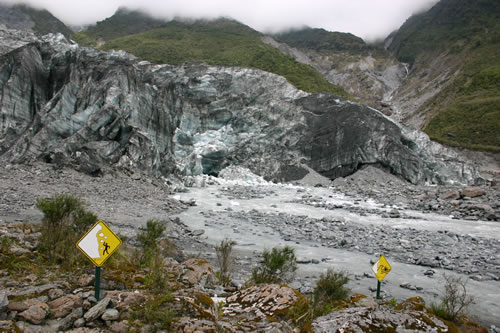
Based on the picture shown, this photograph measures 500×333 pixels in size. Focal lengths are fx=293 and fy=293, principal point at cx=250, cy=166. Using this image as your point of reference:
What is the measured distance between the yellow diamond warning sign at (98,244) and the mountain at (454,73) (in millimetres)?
80700

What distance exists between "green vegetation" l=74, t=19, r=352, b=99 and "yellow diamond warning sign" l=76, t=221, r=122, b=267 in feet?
216

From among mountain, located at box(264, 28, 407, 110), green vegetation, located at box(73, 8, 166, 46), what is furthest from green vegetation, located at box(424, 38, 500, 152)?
green vegetation, located at box(73, 8, 166, 46)

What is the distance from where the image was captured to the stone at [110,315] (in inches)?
156

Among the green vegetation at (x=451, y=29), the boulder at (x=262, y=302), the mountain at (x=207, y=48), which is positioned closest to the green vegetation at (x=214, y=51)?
the mountain at (x=207, y=48)

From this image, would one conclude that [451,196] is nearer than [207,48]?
Yes

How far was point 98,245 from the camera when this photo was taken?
179 inches

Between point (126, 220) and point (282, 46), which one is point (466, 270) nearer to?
point (126, 220)

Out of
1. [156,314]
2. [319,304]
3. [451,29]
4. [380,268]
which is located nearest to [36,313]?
[156,314]

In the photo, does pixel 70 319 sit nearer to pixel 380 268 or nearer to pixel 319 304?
pixel 319 304

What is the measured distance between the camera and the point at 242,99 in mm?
53719

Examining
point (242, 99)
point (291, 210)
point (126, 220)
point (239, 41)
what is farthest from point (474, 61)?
point (126, 220)

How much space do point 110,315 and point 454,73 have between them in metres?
139

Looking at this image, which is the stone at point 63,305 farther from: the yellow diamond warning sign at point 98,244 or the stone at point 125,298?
the yellow diamond warning sign at point 98,244

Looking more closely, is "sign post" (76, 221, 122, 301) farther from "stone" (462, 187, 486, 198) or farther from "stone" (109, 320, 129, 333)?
"stone" (462, 187, 486, 198)
